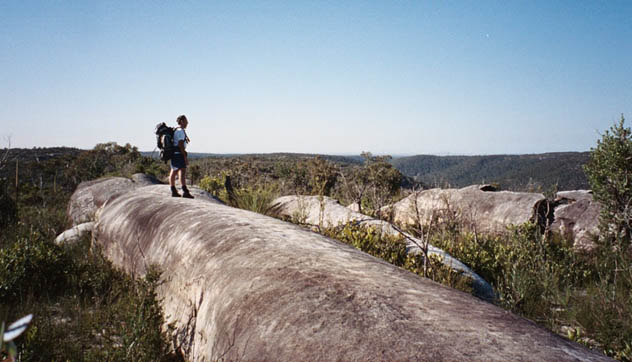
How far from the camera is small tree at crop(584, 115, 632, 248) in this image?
6199 millimetres

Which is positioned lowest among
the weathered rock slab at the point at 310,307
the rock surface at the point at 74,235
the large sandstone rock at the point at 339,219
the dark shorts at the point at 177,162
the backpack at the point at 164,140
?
the rock surface at the point at 74,235

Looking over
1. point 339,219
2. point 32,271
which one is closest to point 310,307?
point 32,271

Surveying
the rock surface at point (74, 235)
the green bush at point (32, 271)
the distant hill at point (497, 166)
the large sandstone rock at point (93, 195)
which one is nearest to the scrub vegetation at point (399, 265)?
the green bush at point (32, 271)

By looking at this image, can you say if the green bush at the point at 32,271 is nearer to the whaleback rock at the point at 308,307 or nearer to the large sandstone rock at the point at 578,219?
the whaleback rock at the point at 308,307

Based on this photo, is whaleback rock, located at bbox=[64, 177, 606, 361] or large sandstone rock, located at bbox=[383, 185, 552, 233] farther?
large sandstone rock, located at bbox=[383, 185, 552, 233]

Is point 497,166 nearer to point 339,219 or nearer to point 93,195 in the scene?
point 339,219

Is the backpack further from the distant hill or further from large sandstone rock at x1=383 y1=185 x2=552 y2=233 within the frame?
the distant hill

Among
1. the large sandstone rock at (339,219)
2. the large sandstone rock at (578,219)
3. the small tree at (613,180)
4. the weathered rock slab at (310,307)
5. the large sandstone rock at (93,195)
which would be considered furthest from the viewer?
the large sandstone rock at (93,195)

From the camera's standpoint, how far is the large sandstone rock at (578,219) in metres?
6.90

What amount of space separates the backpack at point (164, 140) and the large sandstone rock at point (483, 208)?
15.9 ft

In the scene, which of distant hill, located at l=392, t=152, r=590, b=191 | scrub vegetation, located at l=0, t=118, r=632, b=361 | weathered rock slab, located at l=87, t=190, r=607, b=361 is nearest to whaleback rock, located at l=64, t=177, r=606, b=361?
weathered rock slab, located at l=87, t=190, r=607, b=361

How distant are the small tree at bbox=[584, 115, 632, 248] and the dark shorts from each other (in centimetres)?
786

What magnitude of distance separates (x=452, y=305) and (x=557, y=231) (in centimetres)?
689

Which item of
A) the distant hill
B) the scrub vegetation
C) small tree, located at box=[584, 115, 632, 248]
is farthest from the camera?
the distant hill
